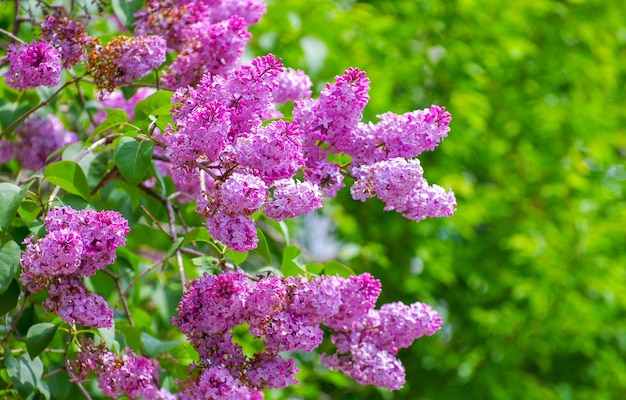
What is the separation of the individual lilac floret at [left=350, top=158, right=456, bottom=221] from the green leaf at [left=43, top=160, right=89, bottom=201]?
0.47 metres

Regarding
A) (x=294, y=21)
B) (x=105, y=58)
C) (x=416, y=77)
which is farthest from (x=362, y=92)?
(x=416, y=77)

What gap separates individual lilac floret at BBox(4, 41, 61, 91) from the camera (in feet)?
5.70

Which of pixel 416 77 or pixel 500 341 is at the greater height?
pixel 416 77

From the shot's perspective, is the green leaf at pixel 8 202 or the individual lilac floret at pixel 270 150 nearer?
the individual lilac floret at pixel 270 150

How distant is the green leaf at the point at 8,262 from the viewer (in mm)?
1585

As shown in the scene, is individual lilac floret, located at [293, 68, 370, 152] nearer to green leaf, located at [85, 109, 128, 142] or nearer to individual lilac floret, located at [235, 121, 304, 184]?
individual lilac floret, located at [235, 121, 304, 184]

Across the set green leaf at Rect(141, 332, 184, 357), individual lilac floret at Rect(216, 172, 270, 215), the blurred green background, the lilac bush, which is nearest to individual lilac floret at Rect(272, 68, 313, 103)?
the lilac bush

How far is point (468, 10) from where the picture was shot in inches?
195

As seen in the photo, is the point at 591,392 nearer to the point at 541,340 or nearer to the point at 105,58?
the point at 541,340

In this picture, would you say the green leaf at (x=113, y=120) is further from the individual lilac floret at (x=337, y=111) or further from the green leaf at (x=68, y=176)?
the individual lilac floret at (x=337, y=111)

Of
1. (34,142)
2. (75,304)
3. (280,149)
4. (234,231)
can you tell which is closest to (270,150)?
(280,149)

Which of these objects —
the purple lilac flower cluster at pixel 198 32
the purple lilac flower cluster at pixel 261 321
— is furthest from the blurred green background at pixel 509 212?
the purple lilac flower cluster at pixel 261 321

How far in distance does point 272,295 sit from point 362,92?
14.6 inches

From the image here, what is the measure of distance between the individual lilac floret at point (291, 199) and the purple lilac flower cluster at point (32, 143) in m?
0.97
